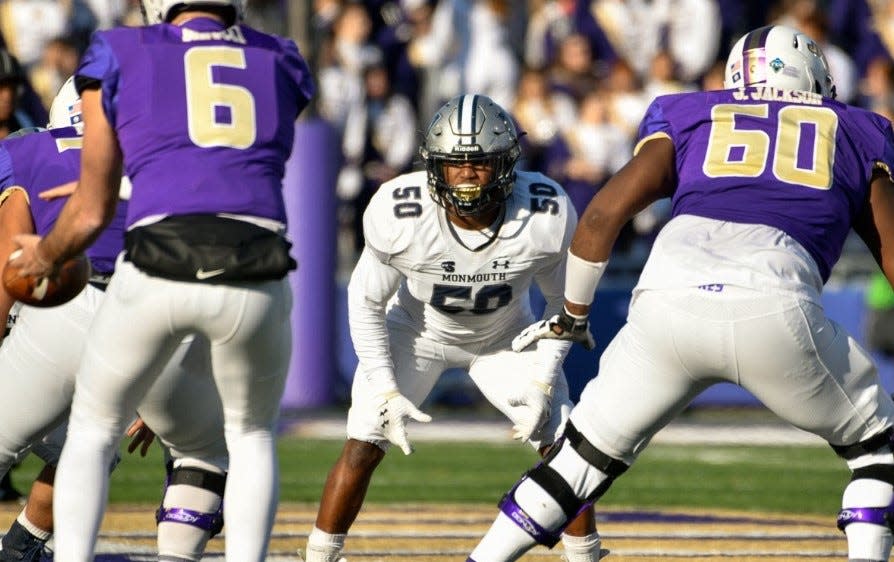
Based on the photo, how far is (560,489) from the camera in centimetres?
488

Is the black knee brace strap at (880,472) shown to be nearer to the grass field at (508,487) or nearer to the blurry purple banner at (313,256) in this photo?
the grass field at (508,487)

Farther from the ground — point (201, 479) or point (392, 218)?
point (392, 218)

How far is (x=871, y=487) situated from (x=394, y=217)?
1.96 m

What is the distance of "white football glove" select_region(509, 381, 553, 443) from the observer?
231 inches

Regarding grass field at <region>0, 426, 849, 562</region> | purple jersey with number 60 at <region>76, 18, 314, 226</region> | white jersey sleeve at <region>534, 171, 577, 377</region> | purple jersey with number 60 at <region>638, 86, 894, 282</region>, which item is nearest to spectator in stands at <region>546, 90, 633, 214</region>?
grass field at <region>0, 426, 849, 562</region>

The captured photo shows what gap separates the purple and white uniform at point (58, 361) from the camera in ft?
15.8

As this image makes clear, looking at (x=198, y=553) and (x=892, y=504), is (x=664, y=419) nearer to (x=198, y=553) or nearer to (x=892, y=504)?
(x=892, y=504)

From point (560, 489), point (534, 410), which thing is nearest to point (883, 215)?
point (560, 489)

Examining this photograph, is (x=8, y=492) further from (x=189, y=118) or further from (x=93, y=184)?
(x=189, y=118)

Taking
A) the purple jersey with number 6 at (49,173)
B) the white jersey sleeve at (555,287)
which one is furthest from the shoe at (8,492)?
the white jersey sleeve at (555,287)

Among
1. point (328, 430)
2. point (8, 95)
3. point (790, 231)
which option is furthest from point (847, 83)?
point (790, 231)

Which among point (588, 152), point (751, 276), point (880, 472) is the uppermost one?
point (751, 276)

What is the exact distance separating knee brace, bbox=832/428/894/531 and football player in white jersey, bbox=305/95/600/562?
126cm

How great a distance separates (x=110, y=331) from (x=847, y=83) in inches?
403
